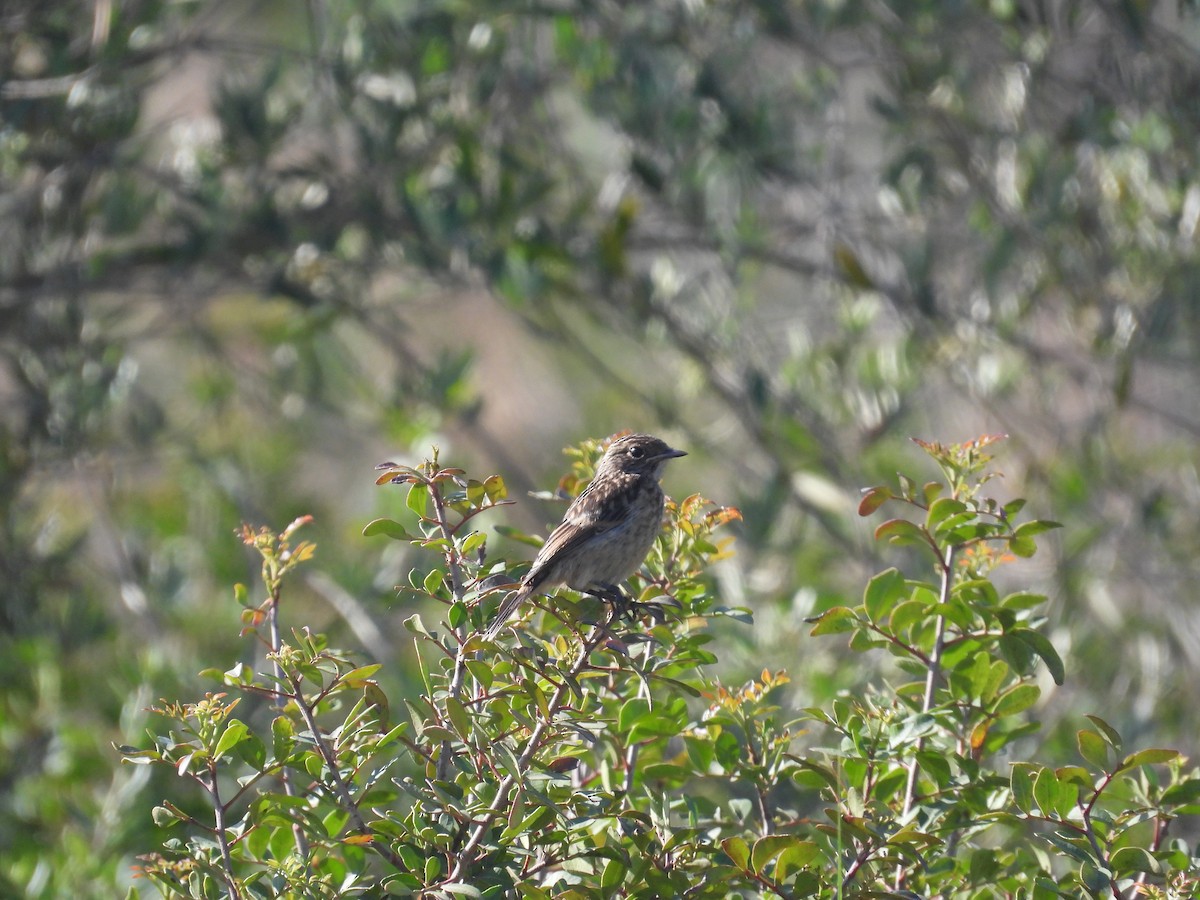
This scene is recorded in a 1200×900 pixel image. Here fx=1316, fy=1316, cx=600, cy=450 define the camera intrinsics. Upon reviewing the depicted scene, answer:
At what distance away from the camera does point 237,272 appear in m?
6.71

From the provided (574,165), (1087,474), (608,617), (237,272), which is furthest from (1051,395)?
(608,617)

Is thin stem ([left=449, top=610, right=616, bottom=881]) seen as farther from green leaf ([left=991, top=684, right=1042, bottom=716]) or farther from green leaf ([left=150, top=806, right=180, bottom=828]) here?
green leaf ([left=991, top=684, right=1042, bottom=716])

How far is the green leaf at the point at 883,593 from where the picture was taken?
2730 mm

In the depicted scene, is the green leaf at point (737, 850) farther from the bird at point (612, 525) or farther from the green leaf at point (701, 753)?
the bird at point (612, 525)

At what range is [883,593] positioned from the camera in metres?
2.74

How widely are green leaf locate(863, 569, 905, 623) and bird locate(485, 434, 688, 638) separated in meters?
1.17

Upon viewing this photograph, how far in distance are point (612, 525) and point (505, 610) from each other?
1.24 metres

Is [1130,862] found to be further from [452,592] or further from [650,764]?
[452,592]

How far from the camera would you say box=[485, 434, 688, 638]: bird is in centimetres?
406

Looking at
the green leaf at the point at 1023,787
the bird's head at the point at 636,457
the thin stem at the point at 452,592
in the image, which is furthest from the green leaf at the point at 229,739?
the bird's head at the point at 636,457

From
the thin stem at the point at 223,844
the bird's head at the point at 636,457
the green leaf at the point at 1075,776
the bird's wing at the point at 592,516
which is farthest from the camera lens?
the bird's head at the point at 636,457

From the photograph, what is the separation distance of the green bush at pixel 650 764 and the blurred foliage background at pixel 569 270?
2738 mm

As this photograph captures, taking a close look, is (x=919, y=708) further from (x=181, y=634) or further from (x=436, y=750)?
(x=181, y=634)

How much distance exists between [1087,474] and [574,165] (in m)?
3.38
